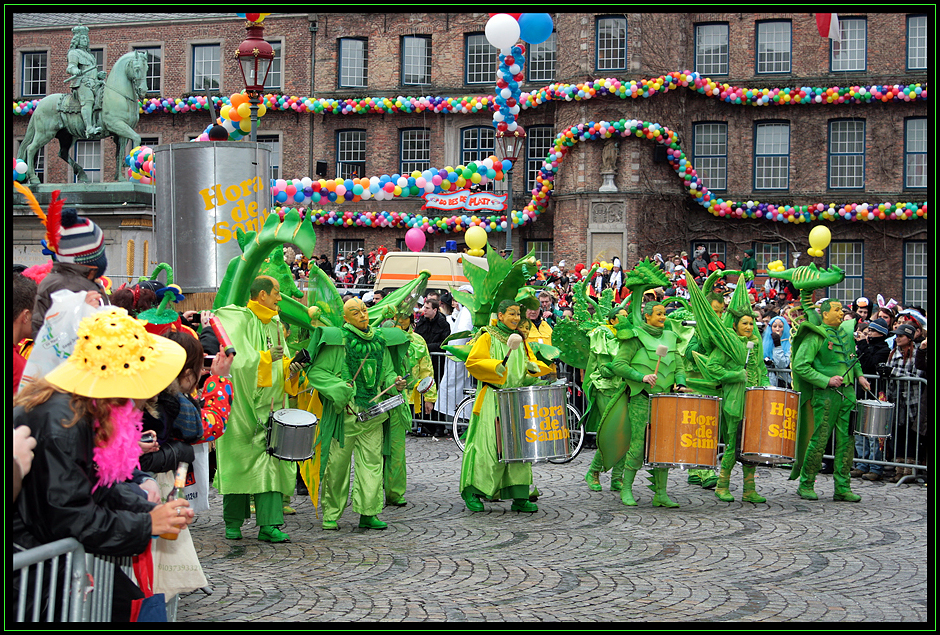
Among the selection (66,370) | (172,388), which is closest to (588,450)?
(172,388)

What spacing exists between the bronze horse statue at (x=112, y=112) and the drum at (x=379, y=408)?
6.33 m

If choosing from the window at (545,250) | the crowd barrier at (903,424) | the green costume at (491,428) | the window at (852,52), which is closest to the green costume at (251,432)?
the green costume at (491,428)

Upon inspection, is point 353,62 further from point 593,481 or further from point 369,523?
point 369,523

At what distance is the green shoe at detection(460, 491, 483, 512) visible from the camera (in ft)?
29.7

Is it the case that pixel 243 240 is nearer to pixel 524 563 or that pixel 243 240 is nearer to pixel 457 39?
pixel 524 563

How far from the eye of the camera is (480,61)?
1315 inches

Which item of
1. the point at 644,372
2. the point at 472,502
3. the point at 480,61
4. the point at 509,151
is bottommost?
the point at 472,502

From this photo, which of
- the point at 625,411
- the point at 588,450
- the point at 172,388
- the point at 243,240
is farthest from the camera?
the point at 588,450

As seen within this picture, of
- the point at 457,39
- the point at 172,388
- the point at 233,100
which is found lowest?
the point at 172,388

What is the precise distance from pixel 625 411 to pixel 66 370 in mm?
6772

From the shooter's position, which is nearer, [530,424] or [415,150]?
[530,424]

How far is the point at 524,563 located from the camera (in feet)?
23.7

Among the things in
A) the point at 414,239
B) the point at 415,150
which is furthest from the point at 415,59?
the point at 414,239

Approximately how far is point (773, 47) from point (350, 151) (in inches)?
523
